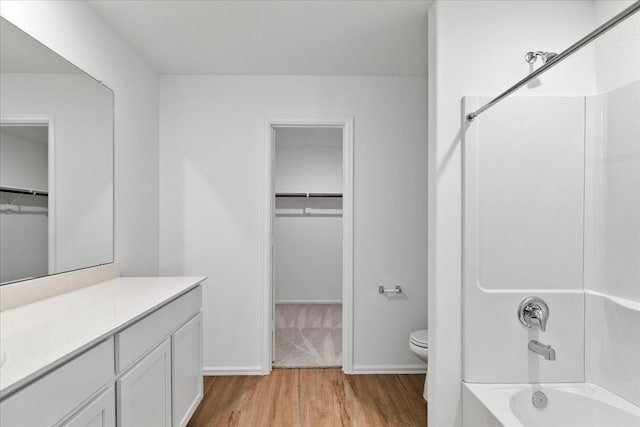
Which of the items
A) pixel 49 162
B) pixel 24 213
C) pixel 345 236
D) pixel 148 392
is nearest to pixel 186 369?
pixel 148 392

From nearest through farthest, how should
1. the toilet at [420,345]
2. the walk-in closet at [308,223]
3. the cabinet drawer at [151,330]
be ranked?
1. the cabinet drawer at [151,330]
2. the toilet at [420,345]
3. the walk-in closet at [308,223]

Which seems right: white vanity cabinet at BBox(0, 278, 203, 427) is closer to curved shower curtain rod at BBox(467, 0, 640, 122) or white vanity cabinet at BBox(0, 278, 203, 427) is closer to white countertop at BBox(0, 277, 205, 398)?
white countertop at BBox(0, 277, 205, 398)

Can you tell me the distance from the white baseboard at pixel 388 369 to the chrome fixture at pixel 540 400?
4.18ft

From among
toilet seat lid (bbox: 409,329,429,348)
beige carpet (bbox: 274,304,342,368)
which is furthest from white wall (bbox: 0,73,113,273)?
toilet seat lid (bbox: 409,329,429,348)

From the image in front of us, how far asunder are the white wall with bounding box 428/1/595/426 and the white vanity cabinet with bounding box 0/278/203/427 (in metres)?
1.39

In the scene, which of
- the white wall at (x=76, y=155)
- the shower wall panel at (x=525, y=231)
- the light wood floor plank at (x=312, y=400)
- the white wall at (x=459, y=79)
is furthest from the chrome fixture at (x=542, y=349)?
the white wall at (x=76, y=155)

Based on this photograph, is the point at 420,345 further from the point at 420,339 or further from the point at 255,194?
the point at 255,194

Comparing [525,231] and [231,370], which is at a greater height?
[525,231]

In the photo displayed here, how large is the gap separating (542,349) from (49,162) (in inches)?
102

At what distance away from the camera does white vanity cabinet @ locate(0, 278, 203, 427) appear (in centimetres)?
98

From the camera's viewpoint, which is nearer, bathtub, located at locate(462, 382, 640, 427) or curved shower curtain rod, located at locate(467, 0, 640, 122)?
curved shower curtain rod, located at locate(467, 0, 640, 122)

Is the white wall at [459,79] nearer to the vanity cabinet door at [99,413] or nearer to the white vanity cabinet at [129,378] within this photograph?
the white vanity cabinet at [129,378]

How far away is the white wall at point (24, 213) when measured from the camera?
4.92 ft

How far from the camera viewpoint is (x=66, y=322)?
1325 mm
